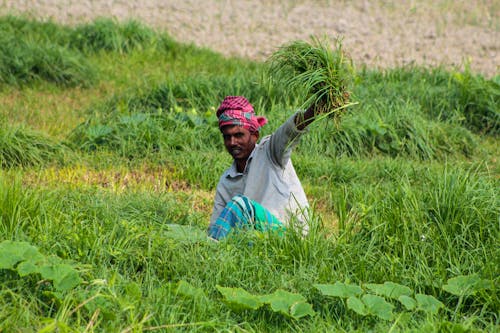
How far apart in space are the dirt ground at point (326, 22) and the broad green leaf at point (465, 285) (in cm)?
689

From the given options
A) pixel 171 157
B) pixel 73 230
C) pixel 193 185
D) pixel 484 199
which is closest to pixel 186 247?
pixel 73 230

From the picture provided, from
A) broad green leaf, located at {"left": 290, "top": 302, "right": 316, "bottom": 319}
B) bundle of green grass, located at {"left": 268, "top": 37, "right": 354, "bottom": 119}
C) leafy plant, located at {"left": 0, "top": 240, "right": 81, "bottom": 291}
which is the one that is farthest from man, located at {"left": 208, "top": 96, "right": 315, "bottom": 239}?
Result: leafy plant, located at {"left": 0, "top": 240, "right": 81, "bottom": 291}

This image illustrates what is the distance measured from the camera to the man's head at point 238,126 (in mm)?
4812

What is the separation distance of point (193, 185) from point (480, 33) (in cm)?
712

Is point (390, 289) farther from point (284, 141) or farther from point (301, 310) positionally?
point (284, 141)

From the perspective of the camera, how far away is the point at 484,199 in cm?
445

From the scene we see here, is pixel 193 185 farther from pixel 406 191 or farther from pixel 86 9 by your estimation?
pixel 86 9

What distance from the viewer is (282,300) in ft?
11.7

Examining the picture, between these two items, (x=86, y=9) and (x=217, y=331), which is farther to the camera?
(x=86, y=9)

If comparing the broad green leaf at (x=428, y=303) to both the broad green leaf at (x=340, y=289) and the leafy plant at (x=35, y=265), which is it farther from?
the leafy plant at (x=35, y=265)

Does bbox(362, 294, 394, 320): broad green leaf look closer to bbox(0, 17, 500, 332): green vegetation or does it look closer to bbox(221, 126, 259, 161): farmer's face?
bbox(0, 17, 500, 332): green vegetation

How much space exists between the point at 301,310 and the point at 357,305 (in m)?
0.24

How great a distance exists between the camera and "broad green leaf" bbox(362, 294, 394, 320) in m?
3.51

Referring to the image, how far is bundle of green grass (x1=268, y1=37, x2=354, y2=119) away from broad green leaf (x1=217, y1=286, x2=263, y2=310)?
42.9 inches
